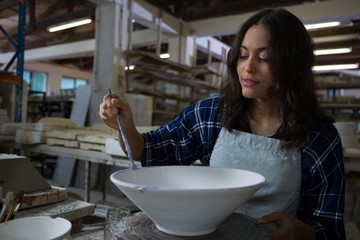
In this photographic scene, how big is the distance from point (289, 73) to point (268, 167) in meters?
0.35

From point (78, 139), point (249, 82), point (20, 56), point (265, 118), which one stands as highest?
point (20, 56)

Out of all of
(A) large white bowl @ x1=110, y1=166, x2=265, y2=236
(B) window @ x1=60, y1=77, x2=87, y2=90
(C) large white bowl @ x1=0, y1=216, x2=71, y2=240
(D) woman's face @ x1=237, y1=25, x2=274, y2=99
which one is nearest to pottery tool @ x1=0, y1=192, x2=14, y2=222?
(C) large white bowl @ x1=0, y1=216, x2=71, y2=240

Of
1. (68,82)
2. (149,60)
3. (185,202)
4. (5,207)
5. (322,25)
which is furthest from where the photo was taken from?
(68,82)

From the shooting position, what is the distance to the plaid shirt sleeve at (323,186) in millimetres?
1104

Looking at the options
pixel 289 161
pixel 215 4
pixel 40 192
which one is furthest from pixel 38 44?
pixel 289 161

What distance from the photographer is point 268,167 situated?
1.14 m

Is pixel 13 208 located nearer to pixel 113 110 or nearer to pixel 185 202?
pixel 113 110

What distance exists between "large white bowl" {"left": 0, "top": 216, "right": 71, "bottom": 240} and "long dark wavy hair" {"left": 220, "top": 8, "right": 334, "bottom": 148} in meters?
0.70

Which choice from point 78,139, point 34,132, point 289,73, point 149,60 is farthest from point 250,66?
point 149,60

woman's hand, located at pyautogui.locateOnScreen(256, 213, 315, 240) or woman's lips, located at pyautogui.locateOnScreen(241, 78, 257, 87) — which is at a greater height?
woman's lips, located at pyautogui.locateOnScreen(241, 78, 257, 87)

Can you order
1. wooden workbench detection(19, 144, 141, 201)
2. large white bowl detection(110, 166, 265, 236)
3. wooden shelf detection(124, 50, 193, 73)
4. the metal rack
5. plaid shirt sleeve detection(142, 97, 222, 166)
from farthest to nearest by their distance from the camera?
wooden shelf detection(124, 50, 193, 73)
the metal rack
wooden workbench detection(19, 144, 141, 201)
plaid shirt sleeve detection(142, 97, 222, 166)
large white bowl detection(110, 166, 265, 236)

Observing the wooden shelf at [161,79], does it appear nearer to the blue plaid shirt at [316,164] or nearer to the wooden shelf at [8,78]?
the wooden shelf at [8,78]

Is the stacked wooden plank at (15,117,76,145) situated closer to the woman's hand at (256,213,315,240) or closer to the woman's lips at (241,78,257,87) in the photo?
the woman's lips at (241,78,257,87)

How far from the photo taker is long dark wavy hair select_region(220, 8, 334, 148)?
1.15 m
